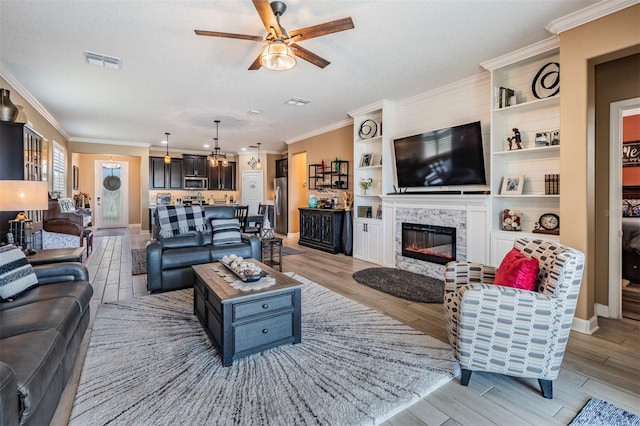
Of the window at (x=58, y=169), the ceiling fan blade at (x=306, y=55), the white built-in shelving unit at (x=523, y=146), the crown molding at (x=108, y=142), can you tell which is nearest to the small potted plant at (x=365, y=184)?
the white built-in shelving unit at (x=523, y=146)

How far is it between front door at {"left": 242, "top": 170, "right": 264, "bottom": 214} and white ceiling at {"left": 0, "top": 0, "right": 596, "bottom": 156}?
4585mm

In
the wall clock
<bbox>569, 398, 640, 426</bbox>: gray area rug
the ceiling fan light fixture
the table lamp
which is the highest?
the ceiling fan light fixture

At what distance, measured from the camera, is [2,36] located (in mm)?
2963

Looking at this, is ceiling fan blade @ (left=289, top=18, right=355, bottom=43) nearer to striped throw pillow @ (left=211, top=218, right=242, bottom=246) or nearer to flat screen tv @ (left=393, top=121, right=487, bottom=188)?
flat screen tv @ (left=393, top=121, right=487, bottom=188)

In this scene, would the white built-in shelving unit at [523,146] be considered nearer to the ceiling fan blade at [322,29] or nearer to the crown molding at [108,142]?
the ceiling fan blade at [322,29]

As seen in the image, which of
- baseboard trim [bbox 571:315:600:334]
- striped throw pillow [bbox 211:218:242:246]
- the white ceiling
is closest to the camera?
the white ceiling

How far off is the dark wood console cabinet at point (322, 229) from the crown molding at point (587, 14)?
4197 mm

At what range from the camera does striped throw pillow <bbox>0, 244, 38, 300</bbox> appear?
212cm

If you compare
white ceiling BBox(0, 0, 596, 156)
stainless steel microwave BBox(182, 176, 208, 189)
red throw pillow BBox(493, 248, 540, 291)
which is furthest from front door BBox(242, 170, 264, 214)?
red throw pillow BBox(493, 248, 540, 291)

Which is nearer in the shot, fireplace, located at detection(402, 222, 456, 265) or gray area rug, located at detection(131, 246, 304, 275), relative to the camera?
fireplace, located at detection(402, 222, 456, 265)

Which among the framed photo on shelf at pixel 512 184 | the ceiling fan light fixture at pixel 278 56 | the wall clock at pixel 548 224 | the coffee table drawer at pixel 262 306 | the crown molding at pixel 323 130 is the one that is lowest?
the coffee table drawer at pixel 262 306

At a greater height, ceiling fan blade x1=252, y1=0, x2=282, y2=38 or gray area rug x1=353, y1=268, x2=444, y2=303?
ceiling fan blade x1=252, y1=0, x2=282, y2=38

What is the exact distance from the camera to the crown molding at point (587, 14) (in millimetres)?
2469

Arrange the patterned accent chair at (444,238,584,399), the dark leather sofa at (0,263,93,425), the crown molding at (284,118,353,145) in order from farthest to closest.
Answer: the crown molding at (284,118,353,145) < the patterned accent chair at (444,238,584,399) < the dark leather sofa at (0,263,93,425)
